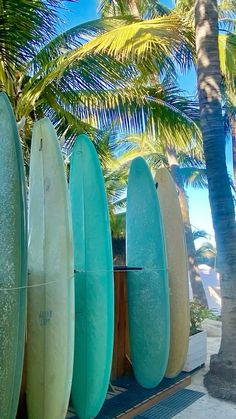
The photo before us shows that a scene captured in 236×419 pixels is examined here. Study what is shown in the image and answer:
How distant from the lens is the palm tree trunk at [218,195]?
15.1 ft

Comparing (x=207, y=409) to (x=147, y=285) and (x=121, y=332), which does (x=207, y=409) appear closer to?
(x=121, y=332)

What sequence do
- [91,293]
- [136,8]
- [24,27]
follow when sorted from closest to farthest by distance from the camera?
[91,293] < [24,27] < [136,8]

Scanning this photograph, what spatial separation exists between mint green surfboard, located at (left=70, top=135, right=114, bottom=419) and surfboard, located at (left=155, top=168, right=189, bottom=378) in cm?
105

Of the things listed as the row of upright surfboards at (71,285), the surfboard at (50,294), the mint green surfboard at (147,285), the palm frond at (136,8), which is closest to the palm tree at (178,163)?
the palm frond at (136,8)

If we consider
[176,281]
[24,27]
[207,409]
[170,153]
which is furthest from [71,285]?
[170,153]

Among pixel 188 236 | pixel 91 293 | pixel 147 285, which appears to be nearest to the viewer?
pixel 91 293

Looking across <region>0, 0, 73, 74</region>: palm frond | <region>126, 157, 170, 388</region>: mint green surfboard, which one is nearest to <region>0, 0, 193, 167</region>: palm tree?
<region>0, 0, 73, 74</region>: palm frond

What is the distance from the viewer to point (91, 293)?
117 inches

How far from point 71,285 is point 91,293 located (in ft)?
1.29

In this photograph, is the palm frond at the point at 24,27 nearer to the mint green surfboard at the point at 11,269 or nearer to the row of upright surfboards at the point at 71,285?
the row of upright surfboards at the point at 71,285

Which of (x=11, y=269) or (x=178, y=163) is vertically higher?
(x=178, y=163)

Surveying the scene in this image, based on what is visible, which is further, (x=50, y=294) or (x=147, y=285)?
(x=147, y=285)

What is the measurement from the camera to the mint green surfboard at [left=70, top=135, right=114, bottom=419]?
9.39 ft

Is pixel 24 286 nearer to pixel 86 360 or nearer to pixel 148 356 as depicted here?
pixel 86 360
